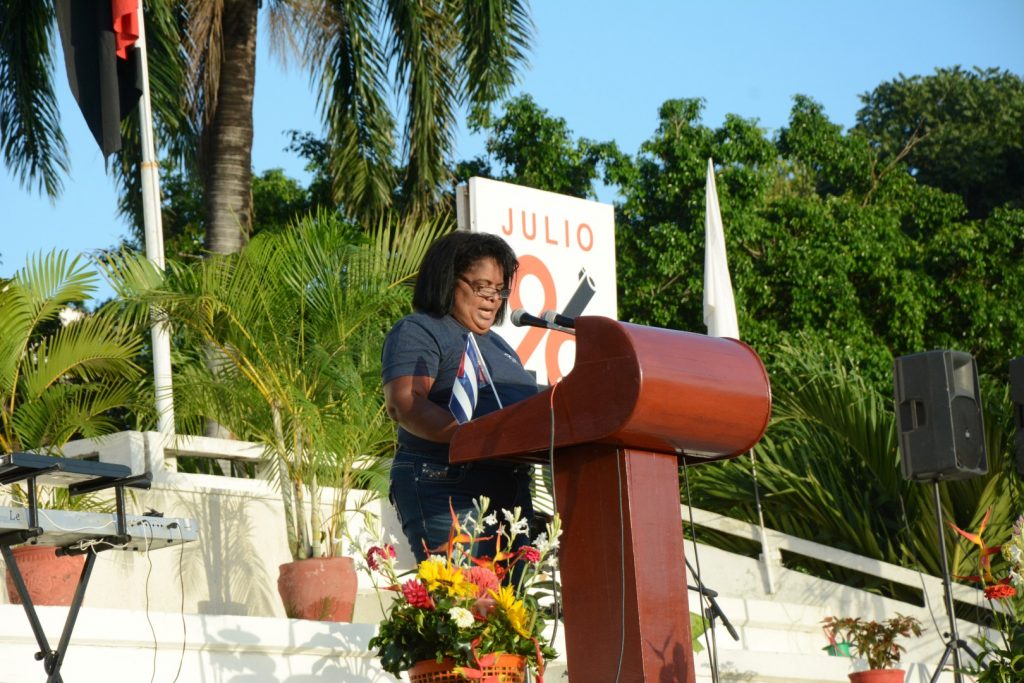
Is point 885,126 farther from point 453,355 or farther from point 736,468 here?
point 453,355

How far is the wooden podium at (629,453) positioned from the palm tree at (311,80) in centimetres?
989

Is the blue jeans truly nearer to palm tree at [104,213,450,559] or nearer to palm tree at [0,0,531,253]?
palm tree at [104,213,450,559]

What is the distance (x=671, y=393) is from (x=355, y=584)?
4.06m

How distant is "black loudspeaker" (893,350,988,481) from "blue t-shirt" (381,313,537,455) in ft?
13.0

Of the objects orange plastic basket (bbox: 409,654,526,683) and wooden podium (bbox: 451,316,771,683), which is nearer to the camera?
wooden podium (bbox: 451,316,771,683)

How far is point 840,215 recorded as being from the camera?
19078mm

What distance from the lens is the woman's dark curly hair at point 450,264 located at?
360 centimetres

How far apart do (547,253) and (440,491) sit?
11.5 feet

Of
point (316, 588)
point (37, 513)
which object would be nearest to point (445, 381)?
point (37, 513)

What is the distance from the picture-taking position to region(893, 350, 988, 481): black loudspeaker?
6.95 m

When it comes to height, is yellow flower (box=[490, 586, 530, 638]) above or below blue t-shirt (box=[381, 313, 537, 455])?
below

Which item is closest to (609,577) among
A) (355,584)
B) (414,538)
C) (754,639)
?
(414,538)

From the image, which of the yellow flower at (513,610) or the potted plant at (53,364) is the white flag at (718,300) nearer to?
the potted plant at (53,364)

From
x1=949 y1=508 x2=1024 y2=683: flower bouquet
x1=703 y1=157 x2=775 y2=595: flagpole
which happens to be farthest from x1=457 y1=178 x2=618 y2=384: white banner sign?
x1=703 y1=157 x2=775 y2=595: flagpole
